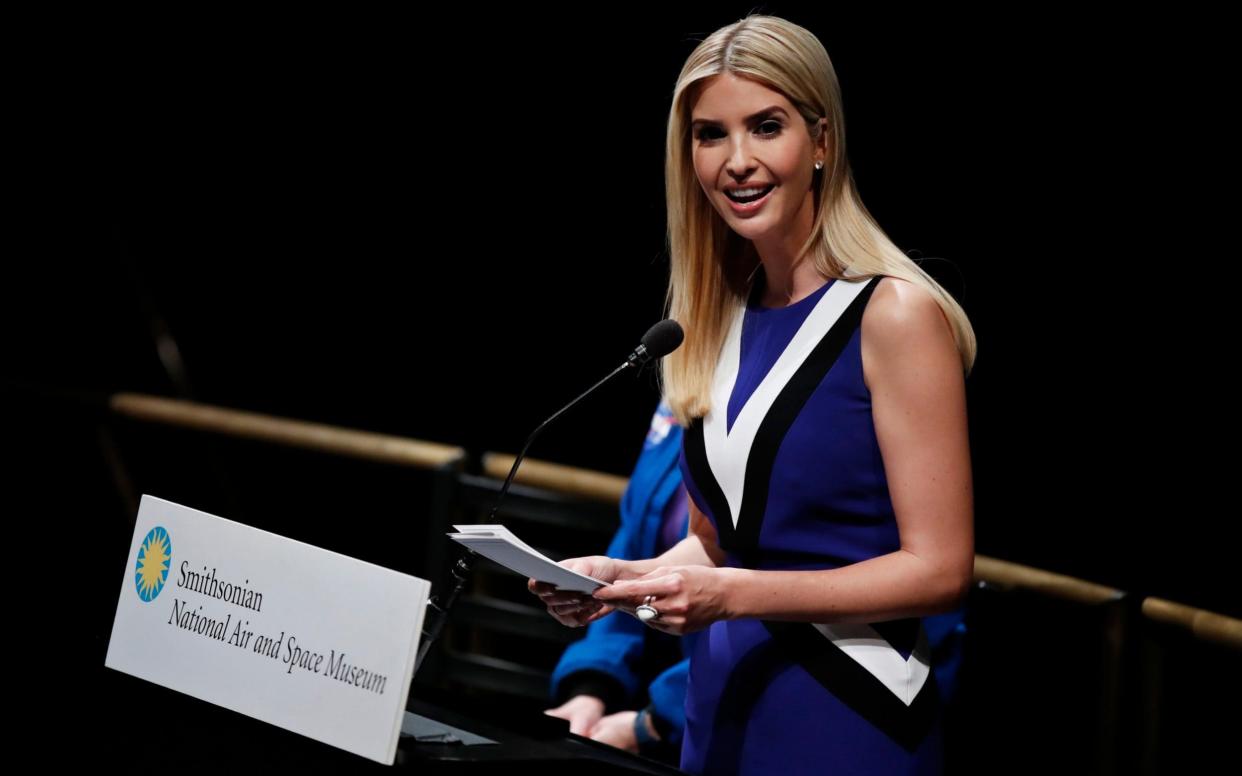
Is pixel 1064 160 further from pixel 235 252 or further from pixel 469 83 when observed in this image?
pixel 235 252

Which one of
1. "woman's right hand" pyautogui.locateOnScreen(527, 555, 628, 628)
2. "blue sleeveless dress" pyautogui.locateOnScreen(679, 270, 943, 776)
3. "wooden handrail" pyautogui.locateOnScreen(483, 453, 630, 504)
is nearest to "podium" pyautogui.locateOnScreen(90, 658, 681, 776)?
"woman's right hand" pyautogui.locateOnScreen(527, 555, 628, 628)

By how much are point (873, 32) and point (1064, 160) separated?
0.44m

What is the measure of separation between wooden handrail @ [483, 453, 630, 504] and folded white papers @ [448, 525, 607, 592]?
1495mm

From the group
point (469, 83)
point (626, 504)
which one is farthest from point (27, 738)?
point (469, 83)

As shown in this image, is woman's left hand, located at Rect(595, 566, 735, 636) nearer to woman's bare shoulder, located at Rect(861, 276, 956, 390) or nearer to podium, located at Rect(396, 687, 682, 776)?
podium, located at Rect(396, 687, 682, 776)

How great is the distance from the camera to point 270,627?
3.97 feet

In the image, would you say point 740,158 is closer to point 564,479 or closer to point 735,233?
point 735,233

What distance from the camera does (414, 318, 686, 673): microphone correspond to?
133 cm

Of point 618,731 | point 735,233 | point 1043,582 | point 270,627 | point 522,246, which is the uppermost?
point 522,246

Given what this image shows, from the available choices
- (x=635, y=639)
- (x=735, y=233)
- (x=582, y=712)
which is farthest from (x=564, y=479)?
(x=735, y=233)

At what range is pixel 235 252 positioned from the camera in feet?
13.4

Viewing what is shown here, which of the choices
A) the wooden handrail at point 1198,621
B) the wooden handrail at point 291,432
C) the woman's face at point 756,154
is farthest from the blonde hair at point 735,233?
the wooden handrail at point 291,432

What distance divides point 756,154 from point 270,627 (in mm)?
708

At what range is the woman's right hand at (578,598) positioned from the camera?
134 cm
